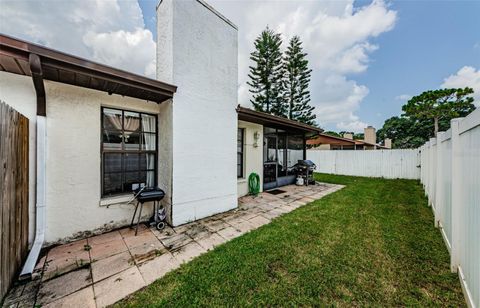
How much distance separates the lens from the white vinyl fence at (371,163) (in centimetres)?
931

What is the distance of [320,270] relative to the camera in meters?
2.24

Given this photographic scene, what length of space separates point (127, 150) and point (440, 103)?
67.1 feet

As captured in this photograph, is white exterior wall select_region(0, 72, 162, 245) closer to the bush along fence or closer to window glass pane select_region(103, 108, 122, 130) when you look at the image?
window glass pane select_region(103, 108, 122, 130)

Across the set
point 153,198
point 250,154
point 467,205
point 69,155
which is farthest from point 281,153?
point 69,155

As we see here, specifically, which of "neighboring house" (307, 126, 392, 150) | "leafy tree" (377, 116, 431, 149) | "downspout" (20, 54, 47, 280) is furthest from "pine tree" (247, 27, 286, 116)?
"leafy tree" (377, 116, 431, 149)

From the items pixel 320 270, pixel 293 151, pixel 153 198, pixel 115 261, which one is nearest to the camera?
pixel 320 270

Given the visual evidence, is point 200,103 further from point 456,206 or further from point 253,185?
point 456,206

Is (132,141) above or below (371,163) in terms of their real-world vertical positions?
above

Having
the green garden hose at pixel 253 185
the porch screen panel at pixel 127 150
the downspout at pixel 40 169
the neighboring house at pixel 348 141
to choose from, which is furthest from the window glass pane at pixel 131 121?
the neighboring house at pixel 348 141

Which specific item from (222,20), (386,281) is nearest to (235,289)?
(386,281)

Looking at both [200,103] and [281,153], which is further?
[281,153]

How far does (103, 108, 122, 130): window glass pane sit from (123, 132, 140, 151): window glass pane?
0.21 m

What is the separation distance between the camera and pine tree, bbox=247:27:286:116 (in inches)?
624

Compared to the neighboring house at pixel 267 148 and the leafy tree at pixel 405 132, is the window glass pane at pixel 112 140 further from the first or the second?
the leafy tree at pixel 405 132
